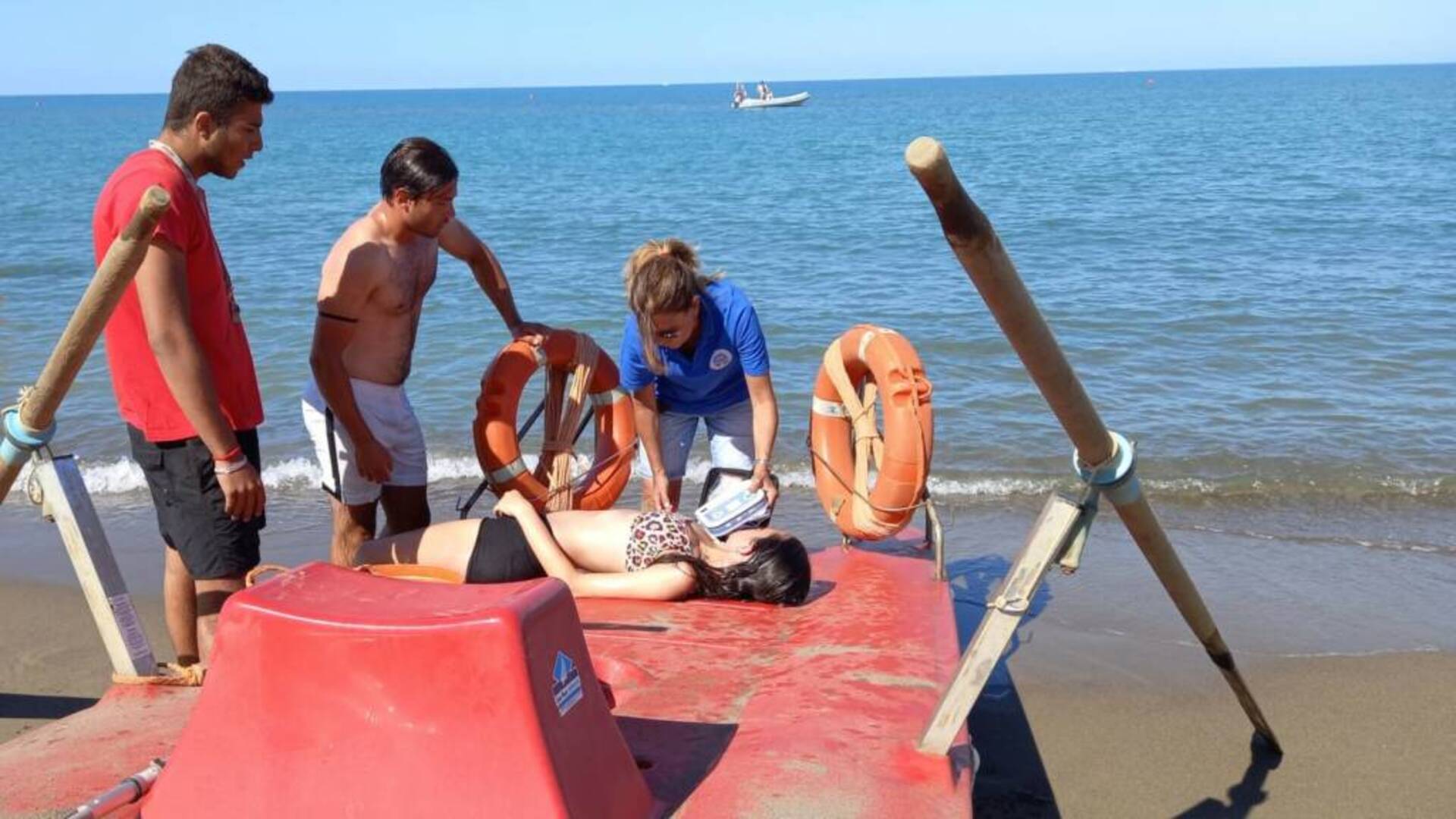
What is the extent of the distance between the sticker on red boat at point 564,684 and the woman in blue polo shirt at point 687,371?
Result: 223cm

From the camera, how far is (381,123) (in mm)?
81062

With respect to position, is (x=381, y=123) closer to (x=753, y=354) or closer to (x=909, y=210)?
(x=909, y=210)

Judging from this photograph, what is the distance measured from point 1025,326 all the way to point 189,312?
2188 mm

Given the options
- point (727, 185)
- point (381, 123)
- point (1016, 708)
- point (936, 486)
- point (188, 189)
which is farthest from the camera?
point (381, 123)

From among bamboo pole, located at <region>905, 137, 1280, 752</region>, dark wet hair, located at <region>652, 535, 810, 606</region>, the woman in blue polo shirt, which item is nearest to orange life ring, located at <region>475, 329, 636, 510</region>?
the woman in blue polo shirt

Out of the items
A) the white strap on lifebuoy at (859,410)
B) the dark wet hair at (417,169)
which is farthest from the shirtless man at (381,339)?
the white strap on lifebuoy at (859,410)

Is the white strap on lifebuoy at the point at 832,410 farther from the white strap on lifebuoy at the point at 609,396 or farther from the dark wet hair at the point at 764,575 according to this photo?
the dark wet hair at the point at 764,575

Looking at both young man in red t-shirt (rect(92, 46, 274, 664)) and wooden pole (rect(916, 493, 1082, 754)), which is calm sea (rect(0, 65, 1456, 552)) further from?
wooden pole (rect(916, 493, 1082, 754))

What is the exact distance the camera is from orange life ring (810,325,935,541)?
4922 mm

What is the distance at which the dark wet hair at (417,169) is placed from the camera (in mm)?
4438

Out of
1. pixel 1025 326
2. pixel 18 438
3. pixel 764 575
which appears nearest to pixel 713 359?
pixel 764 575

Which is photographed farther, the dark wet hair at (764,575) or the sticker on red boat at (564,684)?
the dark wet hair at (764,575)

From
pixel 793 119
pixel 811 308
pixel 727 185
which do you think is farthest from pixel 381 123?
pixel 811 308

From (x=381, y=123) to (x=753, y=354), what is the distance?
80579mm
